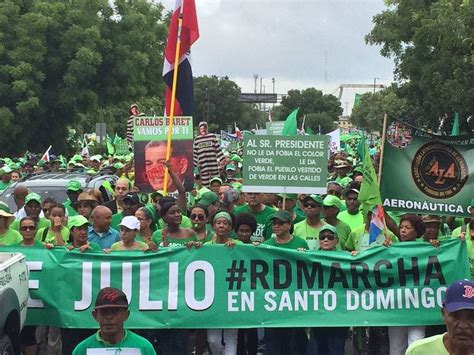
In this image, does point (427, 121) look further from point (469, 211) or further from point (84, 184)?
point (469, 211)

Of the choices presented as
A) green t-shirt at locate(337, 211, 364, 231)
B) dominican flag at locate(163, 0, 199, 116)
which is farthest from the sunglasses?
dominican flag at locate(163, 0, 199, 116)

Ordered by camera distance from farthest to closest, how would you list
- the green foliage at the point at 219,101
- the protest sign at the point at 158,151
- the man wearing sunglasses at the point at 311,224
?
the green foliage at the point at 219,101, the protest sign at the point at 158,151, the man wearing sunglasses at the point at 311,224

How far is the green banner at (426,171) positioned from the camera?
803cm

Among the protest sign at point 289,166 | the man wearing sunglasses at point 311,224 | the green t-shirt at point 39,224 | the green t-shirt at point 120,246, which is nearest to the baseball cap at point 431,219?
the man wearing sunglasses at point 311,224

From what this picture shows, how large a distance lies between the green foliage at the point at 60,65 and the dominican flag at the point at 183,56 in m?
16.8

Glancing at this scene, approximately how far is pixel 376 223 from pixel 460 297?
380 centimetres

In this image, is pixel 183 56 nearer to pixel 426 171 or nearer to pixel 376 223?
pixel 426 171

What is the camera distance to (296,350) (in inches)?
293

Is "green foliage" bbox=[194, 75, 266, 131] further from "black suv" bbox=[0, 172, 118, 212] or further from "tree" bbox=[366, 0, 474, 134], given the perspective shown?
"black suv" bbox=[0, 172, 118, 212]

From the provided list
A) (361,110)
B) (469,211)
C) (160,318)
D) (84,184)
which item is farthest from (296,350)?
(361,110)

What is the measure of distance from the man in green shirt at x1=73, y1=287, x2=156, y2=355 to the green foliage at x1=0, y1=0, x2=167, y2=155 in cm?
2400

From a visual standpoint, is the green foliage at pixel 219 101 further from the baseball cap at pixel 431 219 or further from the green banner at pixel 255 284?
the green banner at pixel 255 284

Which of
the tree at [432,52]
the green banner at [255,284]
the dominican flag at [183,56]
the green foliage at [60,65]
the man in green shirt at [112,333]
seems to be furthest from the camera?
the green foliage at [60,65]

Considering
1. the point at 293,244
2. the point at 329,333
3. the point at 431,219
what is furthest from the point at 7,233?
the point at 431,219
